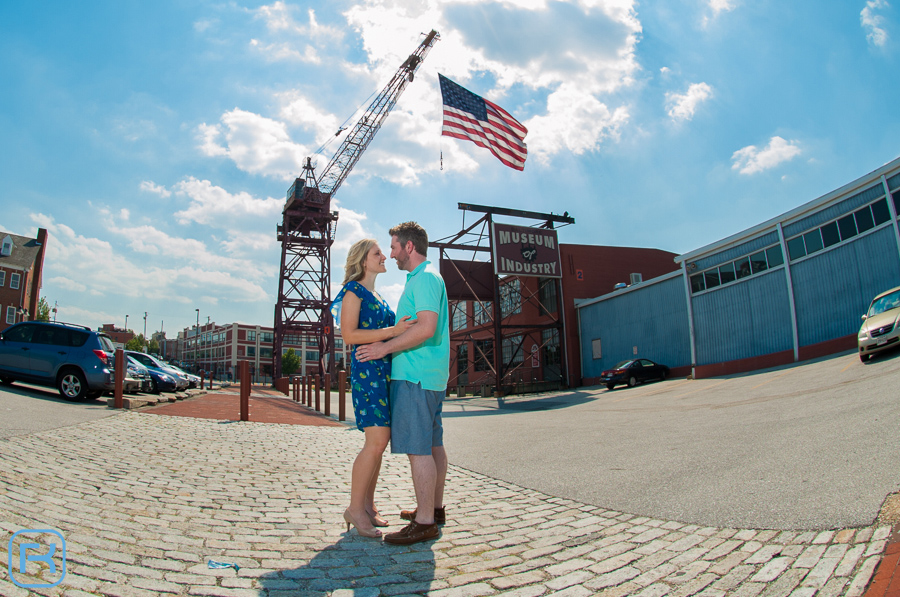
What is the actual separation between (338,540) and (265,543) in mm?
429

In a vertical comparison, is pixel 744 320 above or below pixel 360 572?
above

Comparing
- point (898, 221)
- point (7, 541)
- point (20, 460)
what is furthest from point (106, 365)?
point (898, 221)

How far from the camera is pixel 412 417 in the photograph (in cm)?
298

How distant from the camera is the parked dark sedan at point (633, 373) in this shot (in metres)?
20.8

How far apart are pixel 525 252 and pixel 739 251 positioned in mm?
10200

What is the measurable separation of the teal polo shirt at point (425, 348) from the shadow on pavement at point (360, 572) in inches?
37.8

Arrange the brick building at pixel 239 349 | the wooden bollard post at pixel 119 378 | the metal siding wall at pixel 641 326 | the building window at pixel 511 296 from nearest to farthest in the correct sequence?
the wooden bollard post at pixel 119 378 < the metal siding wall at pixel 641 326 < the building window at pixel 511 296 < the brick building at pixel 239 349

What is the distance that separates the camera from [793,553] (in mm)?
2469

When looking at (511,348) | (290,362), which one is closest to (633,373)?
(511,348)

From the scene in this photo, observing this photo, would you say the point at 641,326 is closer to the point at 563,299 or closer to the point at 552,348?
the point at 563,299

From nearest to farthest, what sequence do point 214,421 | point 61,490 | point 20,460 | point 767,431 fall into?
point 61,490 < point 20,460 < point 767,431 < point 214,421

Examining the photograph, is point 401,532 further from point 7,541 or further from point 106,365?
point 106,365

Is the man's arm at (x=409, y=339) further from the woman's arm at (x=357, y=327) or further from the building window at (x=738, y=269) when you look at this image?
the building window at (x=738, y=269)

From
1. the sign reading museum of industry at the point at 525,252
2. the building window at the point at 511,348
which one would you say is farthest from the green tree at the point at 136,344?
the sign reading museum of industry at the point at 525,252
